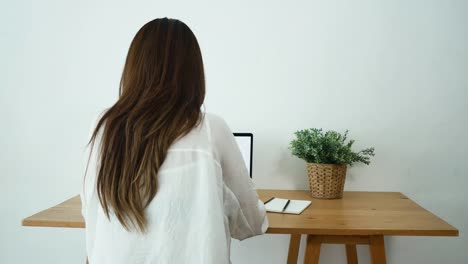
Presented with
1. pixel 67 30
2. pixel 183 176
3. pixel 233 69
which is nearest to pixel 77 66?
pixel 67 30

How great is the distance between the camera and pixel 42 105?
6.46 feet

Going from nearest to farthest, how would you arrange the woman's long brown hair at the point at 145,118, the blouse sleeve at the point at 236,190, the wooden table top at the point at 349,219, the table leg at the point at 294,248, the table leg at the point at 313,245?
the woman's long brown hair at the point at 145,118, the blouse sleeve at the point at 236,190, the wooden table top at the point at 349,219, the table leg at the point at 313,245, the table leg at the point at 294,248

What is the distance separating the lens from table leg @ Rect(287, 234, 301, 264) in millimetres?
1787

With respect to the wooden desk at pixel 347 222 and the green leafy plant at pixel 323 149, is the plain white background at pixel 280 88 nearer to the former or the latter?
the green leafy plant at pixel 323 149

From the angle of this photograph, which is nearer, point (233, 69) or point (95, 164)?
point (95, 164)

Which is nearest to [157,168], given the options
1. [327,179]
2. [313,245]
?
[313,245]

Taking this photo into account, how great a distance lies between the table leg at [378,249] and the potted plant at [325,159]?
358mm

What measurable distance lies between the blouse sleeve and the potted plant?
0.55 meters

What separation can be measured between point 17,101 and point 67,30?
1.45 feet

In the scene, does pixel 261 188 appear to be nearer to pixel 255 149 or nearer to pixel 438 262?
pixel 255 149

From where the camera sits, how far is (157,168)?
0.89m

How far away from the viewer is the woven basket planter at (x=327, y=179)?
166 cm

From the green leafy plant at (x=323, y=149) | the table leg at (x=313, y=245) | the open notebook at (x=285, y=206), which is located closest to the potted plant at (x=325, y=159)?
the green leafy plant at (x=323, y=149)

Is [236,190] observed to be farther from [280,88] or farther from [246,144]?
[280,88]
